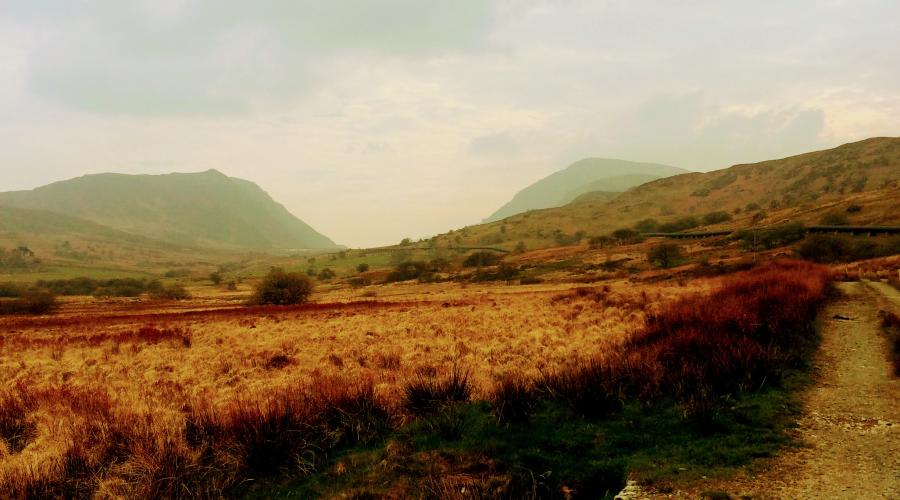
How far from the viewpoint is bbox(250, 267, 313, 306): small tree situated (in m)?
60.0

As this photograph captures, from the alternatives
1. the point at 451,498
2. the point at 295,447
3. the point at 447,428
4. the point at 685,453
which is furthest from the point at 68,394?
the point at 685,453

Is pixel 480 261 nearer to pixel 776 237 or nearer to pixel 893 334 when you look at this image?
pixel 776 237

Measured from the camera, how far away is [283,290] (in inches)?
2381

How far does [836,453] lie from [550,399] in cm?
458

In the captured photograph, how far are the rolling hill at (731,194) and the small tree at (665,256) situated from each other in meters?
34.1

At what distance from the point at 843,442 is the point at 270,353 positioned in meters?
19.7

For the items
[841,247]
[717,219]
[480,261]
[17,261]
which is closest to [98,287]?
[480,261]

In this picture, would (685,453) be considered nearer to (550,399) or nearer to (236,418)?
(550,399)

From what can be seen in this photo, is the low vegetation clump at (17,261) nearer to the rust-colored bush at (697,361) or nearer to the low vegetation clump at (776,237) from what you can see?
the rust-colored bush at (697,361)

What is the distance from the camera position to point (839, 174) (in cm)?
12875

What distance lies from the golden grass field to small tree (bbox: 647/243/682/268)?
34.4 m

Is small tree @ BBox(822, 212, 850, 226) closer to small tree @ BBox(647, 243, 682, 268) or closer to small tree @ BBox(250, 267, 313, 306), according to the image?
small tree @ BBox(647, 243, 682, 268)

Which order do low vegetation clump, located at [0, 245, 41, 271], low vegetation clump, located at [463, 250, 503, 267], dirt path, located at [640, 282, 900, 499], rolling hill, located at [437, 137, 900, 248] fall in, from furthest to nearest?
low vegetation clump, located at [0, 245, 41, 271]
rolling hill, located at [437, 137, 900, 248]
low vegetation clump, located at [463, 250, 503, 267]
dirt path, located at [640, 282, 900, 499]

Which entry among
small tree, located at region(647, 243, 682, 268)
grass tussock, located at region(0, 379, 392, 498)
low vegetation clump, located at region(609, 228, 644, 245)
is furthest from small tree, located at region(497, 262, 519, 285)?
grass tussock, located at region(0, 379, 392, 498)
